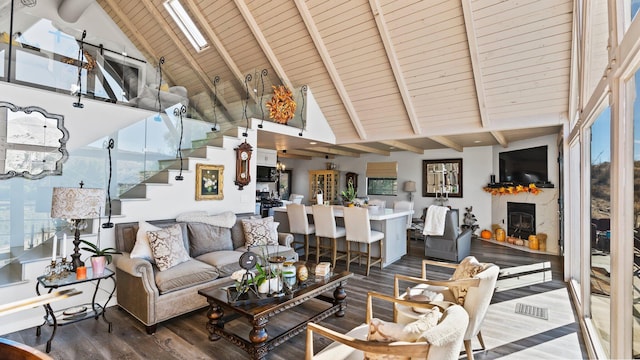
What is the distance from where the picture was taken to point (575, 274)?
14.0 ft

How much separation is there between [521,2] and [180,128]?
485 cm

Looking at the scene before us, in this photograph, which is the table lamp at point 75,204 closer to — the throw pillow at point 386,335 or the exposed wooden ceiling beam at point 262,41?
the throw pillow at point 386,335

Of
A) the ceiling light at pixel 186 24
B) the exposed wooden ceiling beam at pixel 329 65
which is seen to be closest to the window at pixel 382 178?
the exposed wooden ceiling beam at pixel 329 65

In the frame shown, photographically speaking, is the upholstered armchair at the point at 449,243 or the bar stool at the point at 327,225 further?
the upholstered armchair at the point at 449,243

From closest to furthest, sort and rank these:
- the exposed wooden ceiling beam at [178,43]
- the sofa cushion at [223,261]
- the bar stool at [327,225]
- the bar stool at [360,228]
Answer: the sofa cushion at [223,261]
the bar stool at [360,228]
the bar stool at [327,225]
the exposed wooden ceiling beam at [178,43]

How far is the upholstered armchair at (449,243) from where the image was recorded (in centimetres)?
536

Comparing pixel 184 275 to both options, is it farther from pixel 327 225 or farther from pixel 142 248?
pixel 327 225

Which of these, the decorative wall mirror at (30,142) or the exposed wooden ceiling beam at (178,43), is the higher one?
the exposed wooden ceiling beam at (178,43)

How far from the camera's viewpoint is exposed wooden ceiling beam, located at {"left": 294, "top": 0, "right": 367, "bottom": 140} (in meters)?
4.50

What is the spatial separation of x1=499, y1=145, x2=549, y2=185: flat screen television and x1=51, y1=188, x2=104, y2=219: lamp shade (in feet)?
26.1

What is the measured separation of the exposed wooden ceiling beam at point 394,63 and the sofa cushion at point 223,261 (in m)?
3.59

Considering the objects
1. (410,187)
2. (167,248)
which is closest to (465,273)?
(167,248)

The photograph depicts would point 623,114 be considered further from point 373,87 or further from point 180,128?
point 180,128

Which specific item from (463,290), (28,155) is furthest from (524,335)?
(28,155)
